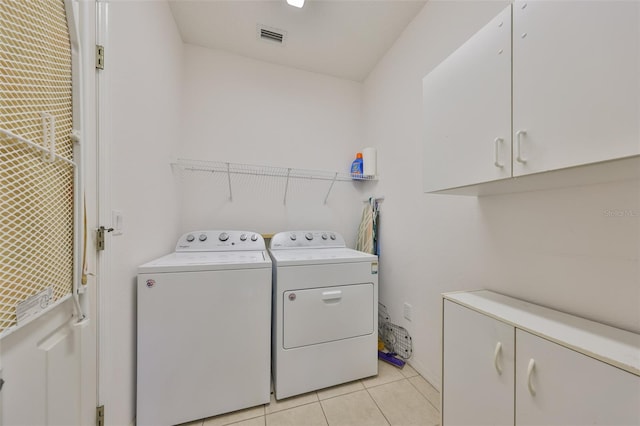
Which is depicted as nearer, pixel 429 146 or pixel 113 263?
pixel 113 263

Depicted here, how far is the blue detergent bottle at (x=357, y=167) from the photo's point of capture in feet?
8.29

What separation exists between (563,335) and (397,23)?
2.40 metres

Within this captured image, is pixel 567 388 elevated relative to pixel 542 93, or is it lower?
lower

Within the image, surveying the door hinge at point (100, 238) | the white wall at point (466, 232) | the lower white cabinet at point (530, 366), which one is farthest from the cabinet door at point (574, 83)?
the door hinge at point (100, 238)

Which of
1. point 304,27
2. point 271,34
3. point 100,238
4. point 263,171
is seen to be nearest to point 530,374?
point 100,238

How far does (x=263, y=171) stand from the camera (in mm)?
2396

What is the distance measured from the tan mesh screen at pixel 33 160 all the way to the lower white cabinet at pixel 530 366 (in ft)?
5.24

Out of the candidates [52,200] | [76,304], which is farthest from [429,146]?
[76,304]

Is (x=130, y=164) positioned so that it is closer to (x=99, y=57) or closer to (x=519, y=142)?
(x=99, y=57)

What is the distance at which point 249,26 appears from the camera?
78.5 inches

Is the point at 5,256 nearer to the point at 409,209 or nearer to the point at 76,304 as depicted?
the point at 76,304

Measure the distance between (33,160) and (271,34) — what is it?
2.10m

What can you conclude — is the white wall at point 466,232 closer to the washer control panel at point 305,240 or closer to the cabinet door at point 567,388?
the cabinet door at point 567,388

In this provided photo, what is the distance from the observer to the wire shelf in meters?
2.21
